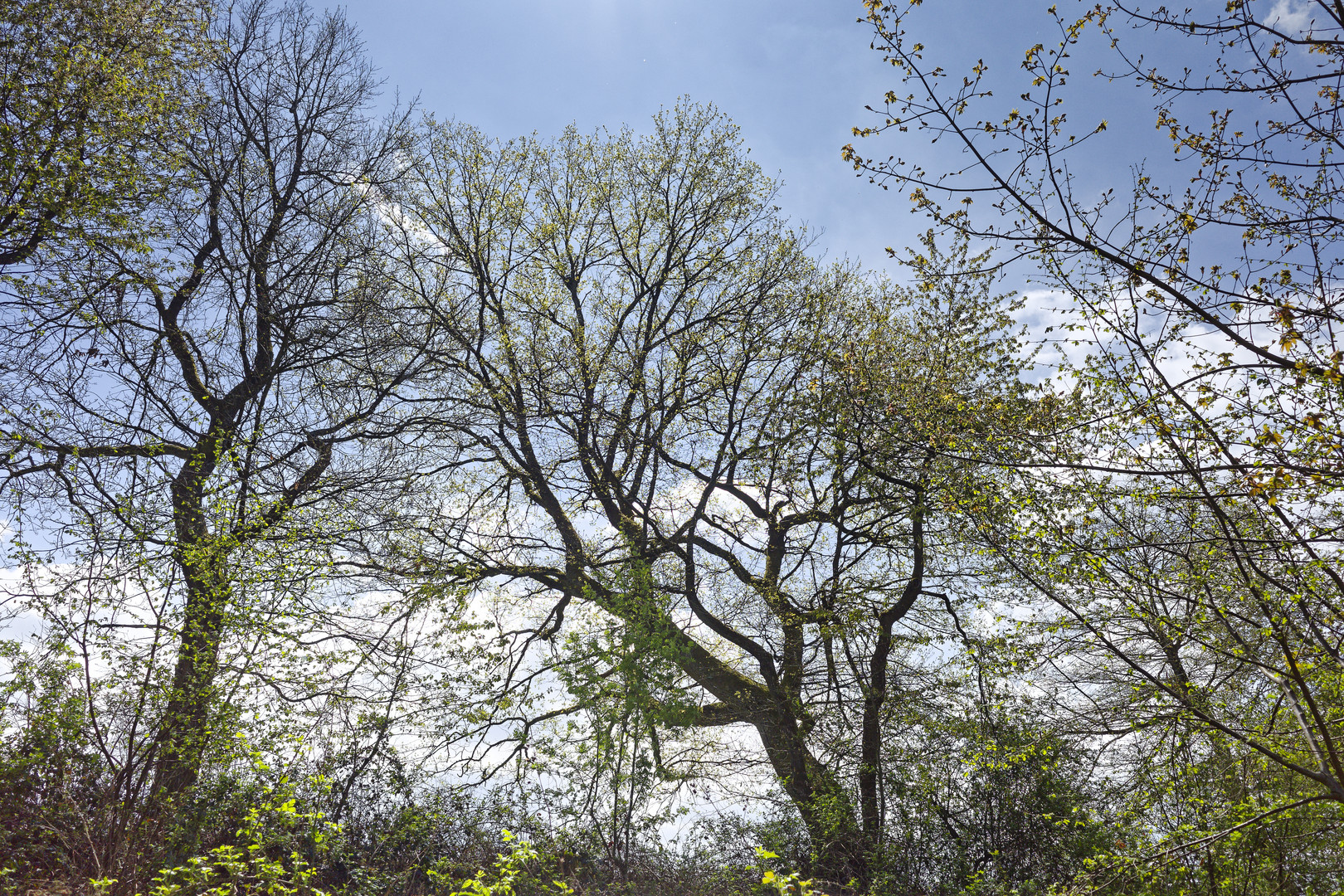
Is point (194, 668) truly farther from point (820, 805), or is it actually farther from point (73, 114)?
point (820, 805)

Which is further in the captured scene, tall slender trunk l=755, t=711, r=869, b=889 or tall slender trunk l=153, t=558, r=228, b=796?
tall slender trunk l=755, t=711, r=869, b=889

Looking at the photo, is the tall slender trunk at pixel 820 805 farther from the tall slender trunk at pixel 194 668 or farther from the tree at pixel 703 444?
the tall slender trunk at pixel 194 668

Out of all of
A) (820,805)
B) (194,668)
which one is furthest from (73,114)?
(820,805)

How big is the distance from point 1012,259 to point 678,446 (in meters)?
7.74

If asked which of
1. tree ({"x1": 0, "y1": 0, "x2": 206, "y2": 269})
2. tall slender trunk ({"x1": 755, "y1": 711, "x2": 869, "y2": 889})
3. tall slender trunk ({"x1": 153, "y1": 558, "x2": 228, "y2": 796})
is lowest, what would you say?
tall slender trunk ({"x1": 755, "y1": 711, "x2": 869, "y2": 889})

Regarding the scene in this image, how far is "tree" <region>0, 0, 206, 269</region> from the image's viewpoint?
7.43m

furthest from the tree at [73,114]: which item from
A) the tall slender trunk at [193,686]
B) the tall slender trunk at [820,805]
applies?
the tall slender trunk at [820,805]

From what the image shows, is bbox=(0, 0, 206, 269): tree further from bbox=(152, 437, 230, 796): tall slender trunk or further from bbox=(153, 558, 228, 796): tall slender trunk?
bbox=(153, 558, 228, 796): tall slender trunk

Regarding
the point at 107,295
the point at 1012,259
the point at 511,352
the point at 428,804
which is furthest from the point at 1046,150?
the point at 107,295

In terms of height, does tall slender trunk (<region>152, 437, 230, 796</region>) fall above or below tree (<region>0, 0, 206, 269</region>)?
below

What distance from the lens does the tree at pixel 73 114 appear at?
7434 mm

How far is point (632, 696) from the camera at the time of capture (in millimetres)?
7859

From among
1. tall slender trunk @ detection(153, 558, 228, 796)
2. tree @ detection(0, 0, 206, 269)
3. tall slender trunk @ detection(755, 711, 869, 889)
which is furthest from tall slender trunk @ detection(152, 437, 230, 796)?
tall slender trunk @ detection(755, 711, 869, 889)

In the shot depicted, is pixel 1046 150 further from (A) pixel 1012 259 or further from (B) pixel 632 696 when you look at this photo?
(B) pixel 632 696
